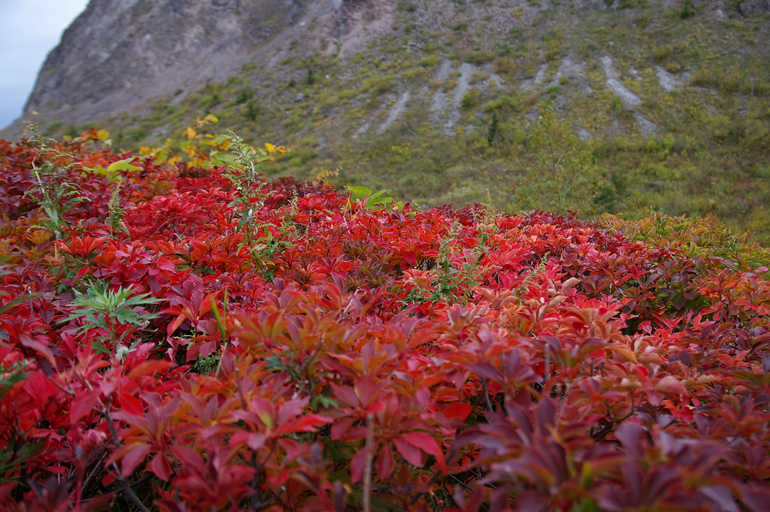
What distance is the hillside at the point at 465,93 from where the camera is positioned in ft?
29.7

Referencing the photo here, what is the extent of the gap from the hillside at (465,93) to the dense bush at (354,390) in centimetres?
601

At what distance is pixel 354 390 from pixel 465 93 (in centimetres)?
1687

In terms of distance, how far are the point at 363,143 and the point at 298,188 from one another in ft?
37.9

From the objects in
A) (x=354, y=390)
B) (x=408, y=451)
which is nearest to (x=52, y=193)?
(x=354, y=390)

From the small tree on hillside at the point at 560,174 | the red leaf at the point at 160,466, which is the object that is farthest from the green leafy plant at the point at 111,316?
the small tree on hillside at the point at 560,174

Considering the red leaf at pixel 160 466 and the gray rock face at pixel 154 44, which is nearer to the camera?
the red leaf at pixel 160 466

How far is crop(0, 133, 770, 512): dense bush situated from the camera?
516 millimetres

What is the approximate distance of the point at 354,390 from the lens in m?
0.64

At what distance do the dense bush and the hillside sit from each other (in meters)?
6.01

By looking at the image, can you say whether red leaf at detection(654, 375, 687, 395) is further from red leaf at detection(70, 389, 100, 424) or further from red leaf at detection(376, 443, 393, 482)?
red leaf at detection(70, 389, 100, 424)

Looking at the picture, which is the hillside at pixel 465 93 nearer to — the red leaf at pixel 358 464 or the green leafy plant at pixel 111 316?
the green leafy plant at pixel 111 316

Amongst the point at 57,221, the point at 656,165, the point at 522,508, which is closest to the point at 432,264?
the point at 522,508

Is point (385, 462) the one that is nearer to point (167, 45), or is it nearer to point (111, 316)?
point (111, 316)

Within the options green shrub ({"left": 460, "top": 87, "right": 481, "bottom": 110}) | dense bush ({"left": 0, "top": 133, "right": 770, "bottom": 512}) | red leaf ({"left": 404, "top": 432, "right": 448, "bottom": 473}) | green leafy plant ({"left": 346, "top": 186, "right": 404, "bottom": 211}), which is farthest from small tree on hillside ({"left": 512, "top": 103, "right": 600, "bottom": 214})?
green shrub ({"left": 460, "top": 87, "right": 481, "bottom": 110})
